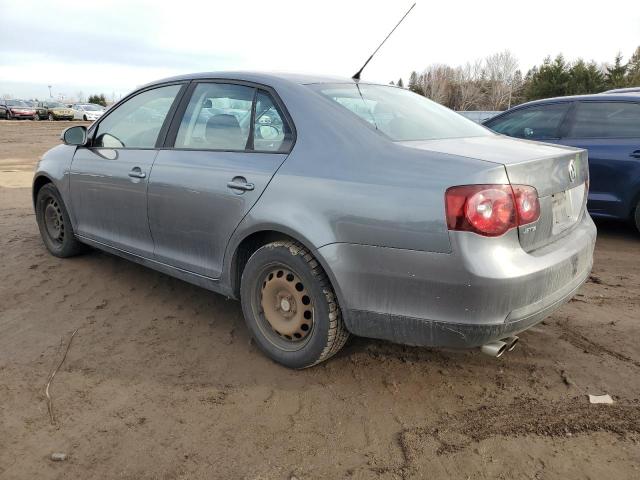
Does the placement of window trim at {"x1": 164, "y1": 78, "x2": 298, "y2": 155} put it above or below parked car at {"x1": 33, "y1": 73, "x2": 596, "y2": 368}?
above

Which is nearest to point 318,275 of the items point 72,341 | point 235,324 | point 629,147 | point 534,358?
point 235,324

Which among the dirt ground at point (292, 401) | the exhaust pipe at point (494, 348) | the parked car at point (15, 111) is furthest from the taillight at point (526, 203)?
the parked car at point (15, 111)

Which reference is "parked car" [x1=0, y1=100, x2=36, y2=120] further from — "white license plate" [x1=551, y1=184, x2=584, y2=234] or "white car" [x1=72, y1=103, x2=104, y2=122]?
"white license plate" [x1=551, y1=184, x2=584, y2=234]

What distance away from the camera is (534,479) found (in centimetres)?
213

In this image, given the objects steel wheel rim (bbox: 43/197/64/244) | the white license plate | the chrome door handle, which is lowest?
steel wheel rim (bbox: 43/197/64/244)

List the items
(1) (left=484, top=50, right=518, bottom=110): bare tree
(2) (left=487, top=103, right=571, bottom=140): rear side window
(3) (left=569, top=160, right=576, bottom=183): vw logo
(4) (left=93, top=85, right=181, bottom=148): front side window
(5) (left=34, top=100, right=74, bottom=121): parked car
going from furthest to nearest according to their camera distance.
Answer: (1) (left=484, top=50, right=518, bottom=110): bare tree → (5) (left=34, top=100, right=74, bottom=121): parked car → (2) (left=487, top=103, right=571, bottom=140): rear side window → (4) (left=93, top=85, right=181, bottom=148): front side window → (3) (left=569, top=160, right=576, bottom=183): vw logo

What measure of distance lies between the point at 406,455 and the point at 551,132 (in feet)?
16.5

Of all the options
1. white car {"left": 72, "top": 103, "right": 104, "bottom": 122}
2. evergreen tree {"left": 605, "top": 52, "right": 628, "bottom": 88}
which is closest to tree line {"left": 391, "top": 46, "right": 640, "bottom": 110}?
evergreen tree {"left": 605, "top": 52, "right": 628, "bottom": 88}

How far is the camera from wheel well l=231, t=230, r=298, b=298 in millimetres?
2967

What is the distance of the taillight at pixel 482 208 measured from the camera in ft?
7.36

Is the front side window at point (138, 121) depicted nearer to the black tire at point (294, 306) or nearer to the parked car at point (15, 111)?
the black tire at point (294, 306)

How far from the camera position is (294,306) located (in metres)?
2.90

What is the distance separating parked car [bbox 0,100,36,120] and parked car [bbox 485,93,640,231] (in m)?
39.6

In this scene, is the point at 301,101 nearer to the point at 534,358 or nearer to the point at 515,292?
the point at 515,292
